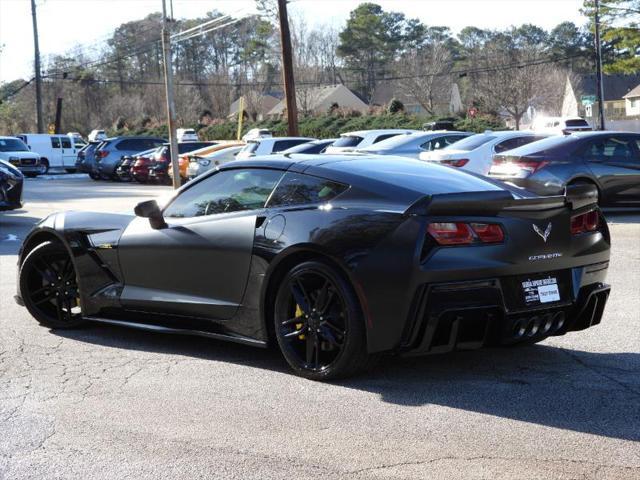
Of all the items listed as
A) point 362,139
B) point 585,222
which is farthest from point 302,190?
point 362,139

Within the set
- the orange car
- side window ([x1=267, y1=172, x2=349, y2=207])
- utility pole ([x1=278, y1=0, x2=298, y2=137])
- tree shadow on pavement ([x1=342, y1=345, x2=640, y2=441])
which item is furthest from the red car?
tree shadow on pavement ([x1=342, y1=345, x2=640, y2=441])

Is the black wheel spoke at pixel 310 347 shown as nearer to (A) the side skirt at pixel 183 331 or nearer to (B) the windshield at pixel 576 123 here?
(A) the side skirt at pixel 183 331

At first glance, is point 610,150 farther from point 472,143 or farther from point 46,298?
point 46,298

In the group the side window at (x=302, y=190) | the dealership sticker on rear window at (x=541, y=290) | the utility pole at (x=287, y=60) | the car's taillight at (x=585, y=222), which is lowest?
the dealership sticker on rear window at (x=541, y=290)

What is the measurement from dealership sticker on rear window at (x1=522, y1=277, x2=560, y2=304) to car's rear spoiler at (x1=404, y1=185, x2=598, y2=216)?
42 centimetres

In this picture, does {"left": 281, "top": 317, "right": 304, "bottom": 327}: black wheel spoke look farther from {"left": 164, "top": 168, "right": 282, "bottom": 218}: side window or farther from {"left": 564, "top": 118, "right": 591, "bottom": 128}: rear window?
{"left": 564, "top": 118, "right": 591, "bottom": 128}: rear window

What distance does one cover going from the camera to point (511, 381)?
214 inches

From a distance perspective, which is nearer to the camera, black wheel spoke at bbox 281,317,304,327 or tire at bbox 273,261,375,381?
tire at bbox 273,261,375,381

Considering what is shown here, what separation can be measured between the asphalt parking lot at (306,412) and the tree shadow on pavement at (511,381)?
0.01 meters

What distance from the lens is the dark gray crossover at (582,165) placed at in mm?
14422

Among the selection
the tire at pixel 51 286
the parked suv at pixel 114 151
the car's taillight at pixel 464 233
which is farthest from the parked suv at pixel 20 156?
the car's taillight at pixel 464 233

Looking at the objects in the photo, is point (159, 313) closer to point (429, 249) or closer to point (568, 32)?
point (429, 249)

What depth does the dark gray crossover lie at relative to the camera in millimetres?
14422

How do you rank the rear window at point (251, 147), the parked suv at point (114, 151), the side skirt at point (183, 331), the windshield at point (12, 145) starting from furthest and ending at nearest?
the windshield at point (12, 145) < the parked suv at point (114, 151) < the rear window at point (251, 147) < the side skirt at point (183, 331)
